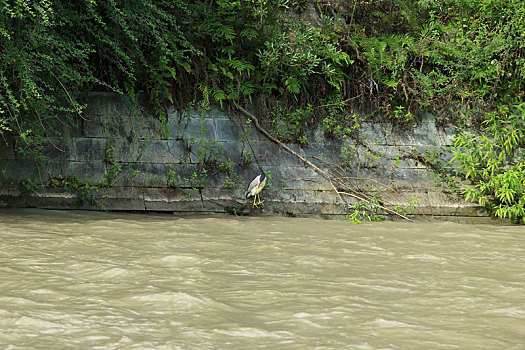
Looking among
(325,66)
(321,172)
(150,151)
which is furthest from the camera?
(325,66)

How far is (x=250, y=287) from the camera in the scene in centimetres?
413

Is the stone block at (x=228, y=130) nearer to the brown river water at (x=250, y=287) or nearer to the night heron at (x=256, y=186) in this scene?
the night heron at (x=256, y=186)

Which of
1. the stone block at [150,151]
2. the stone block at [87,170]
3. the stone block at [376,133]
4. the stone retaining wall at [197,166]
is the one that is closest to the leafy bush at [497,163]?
the stone retaining wall at [197,166]

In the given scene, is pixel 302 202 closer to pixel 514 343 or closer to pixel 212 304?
pixel 212 304

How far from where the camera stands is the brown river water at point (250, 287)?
314cm

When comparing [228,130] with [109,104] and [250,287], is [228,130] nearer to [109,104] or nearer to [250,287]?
[109,104]

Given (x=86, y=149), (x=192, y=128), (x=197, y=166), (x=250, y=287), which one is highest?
(x=192, y=128)

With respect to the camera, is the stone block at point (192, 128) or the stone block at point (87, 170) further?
the stone block at point (192, 128)

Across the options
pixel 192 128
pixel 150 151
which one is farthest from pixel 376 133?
pixel 150 151

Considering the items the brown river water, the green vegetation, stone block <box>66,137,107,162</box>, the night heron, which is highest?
the green vegetation

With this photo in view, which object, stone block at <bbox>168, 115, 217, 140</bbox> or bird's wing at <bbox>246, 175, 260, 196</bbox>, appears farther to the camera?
stone block at <bbox>168, 115, 217, 140</bbox>

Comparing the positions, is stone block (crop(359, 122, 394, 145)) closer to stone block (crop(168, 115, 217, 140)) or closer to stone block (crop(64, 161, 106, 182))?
stone block (crop(168, 115, 217, 140))

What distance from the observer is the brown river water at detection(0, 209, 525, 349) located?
10.3 feet

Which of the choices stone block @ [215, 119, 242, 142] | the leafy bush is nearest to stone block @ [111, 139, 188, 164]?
stone block @ [215, 119, 242, 142]
